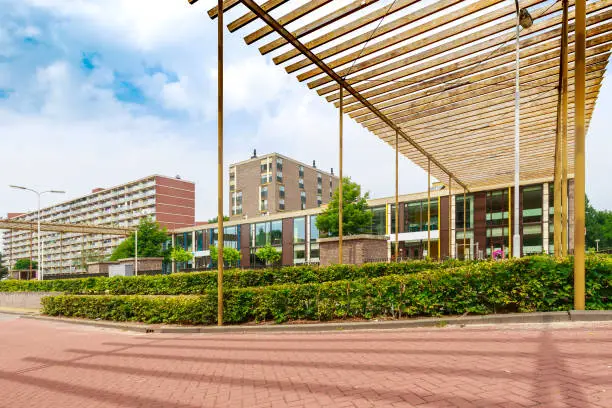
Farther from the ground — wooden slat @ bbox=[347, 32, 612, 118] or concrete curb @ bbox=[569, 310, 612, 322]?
wooden slat @ bbox=[347, 32, 612, 118]

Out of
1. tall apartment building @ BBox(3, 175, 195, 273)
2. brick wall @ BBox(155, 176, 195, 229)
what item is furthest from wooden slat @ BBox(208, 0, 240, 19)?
brick wall @ BBox(155, 176, 195, 229)

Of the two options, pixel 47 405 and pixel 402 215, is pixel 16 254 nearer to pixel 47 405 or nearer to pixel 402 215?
pixel 402 215

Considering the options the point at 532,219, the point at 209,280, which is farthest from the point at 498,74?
the point at 532,219

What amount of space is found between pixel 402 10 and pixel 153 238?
51.8 metres

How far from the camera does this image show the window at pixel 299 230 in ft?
174

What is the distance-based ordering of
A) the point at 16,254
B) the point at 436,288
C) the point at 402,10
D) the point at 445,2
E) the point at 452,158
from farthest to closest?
1. the point at 16,254
2. the point at 452,158
3. the point at 402,10
4. the point at 445,2
5. the point at 436,288

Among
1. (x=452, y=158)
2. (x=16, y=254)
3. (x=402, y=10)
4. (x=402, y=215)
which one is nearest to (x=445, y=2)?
(x=402, y=10)

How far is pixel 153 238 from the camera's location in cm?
5444

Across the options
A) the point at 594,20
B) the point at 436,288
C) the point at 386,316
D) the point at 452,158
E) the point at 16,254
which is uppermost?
the point at 594,20

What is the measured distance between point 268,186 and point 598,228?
66540mm

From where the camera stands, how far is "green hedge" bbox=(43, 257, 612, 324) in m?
7.17

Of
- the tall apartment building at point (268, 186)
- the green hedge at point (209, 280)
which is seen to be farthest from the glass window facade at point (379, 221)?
the tall apartment building at point (268, 186)

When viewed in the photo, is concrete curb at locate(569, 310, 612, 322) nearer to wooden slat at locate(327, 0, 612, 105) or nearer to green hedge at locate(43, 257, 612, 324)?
green hedge at locate(43, 257, 612, 324)

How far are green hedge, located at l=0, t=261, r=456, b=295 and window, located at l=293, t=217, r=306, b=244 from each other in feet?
110
